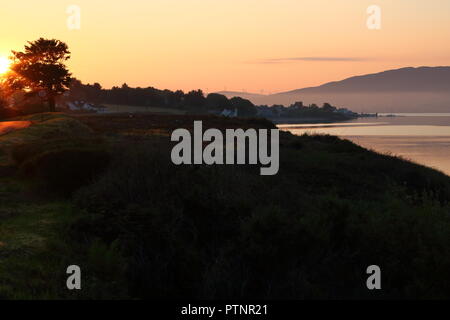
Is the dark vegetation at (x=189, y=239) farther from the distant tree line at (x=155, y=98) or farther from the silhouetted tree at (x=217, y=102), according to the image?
the silhouetted tree at (x=217, y=102)

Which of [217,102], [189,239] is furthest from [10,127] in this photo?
[217,102]

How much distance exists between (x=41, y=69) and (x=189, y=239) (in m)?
59.1

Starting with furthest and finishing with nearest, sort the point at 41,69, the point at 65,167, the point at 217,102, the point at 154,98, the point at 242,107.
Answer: the point at 242,107
the point at 217,102
the point at 154,98
the point at 41,69
the point at 65,167

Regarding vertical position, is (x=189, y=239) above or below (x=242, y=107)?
below

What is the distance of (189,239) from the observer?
13.0 m

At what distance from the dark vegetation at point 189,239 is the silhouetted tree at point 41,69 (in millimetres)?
52917

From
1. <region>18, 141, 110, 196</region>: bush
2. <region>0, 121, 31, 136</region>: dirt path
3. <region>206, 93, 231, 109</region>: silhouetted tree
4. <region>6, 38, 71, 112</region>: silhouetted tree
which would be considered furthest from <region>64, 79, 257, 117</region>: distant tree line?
<region>18, 141, 110, 196</region>: bush

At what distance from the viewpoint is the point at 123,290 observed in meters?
9.59

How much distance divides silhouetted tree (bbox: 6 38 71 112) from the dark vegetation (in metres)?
52.9

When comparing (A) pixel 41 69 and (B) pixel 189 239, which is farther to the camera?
(A) pixel 41 69

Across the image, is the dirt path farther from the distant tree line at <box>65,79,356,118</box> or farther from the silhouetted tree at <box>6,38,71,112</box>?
the distant tree line at <box>65,79,356,118</box>

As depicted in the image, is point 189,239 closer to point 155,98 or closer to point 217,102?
point 155,98

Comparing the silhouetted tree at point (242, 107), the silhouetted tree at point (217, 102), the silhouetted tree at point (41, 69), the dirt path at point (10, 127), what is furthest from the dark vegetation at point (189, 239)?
the silhouetted tree at point (242, 107)

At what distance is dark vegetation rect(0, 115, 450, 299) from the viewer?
34.3 feet
